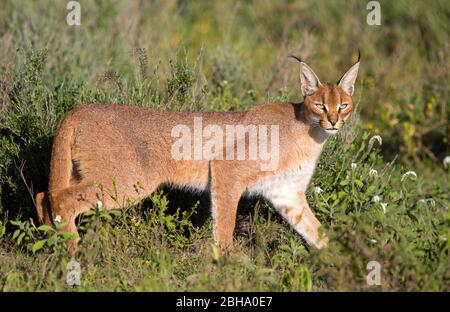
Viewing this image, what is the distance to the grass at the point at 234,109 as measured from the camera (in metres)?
5.42

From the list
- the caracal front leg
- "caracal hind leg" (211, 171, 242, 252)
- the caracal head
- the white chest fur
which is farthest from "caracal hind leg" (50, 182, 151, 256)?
the caracal head

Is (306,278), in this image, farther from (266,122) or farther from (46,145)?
(46,145)

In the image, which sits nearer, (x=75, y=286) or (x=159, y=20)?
(x=75, y=286)

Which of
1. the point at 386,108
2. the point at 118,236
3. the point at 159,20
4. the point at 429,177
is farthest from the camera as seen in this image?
the point at 159,20

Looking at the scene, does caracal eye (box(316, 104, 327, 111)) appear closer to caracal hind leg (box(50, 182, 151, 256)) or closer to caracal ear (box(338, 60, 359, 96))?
caracal ear (box(338, 60, 359, 96))

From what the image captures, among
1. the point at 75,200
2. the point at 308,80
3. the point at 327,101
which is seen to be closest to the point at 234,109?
the point at 308,80

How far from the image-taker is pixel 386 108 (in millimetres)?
10477

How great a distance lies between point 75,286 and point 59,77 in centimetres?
386

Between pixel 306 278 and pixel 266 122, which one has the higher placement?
pixel 266 122

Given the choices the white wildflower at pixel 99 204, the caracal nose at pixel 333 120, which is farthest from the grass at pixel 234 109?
the caracal nose at pixel 333 120

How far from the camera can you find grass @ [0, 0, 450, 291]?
5.42 meters

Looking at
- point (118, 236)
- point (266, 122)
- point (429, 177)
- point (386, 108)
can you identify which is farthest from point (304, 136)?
point (386, 108)

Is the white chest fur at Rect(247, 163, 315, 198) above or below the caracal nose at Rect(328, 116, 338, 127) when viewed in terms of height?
below

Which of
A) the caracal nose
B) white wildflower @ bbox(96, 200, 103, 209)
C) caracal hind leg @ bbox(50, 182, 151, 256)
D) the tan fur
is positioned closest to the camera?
white wildflower @ bbox(96, 200, 103, 209)
